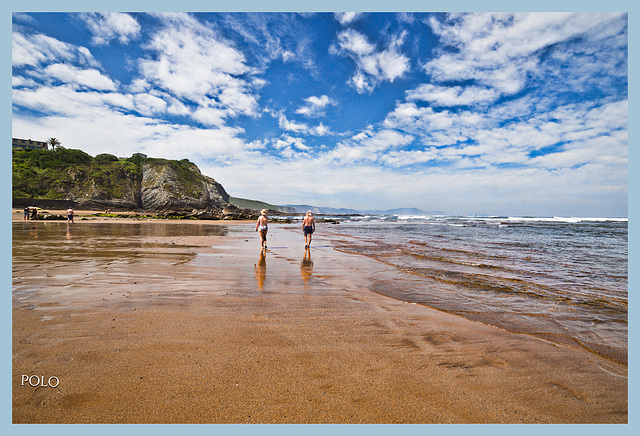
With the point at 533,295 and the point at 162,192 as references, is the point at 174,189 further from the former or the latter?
the point at 533,295

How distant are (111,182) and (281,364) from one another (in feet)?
303

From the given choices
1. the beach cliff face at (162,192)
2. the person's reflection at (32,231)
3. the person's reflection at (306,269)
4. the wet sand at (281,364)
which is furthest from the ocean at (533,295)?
the beach cliff face at (162,192)

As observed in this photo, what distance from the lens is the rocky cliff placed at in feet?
201

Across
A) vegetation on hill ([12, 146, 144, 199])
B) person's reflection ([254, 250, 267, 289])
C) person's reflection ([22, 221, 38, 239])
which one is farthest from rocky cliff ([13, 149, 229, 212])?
person's reflection ([254, 250, 267, 289])

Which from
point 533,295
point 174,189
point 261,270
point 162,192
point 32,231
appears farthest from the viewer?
point 174,189

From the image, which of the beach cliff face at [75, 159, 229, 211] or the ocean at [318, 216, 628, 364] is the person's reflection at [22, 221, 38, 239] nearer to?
the ocean at [318, 216, 628, 364]

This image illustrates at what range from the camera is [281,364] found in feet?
9.52

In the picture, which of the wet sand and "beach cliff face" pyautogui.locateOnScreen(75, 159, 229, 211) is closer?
the wet sand

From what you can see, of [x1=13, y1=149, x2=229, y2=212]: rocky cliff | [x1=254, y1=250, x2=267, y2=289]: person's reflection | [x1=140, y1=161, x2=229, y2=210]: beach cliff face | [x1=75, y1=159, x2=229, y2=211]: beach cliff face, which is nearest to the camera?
[x1=254, y1=250, x2=267, y2=289]: person's reflection

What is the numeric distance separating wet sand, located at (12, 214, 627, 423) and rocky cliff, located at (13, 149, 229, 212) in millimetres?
67653

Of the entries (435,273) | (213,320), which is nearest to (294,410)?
(213,320)

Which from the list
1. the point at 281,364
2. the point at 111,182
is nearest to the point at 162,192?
the point at 111,182

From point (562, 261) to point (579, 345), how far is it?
10181 millimetres

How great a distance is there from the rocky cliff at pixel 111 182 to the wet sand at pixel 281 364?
2664 inches
